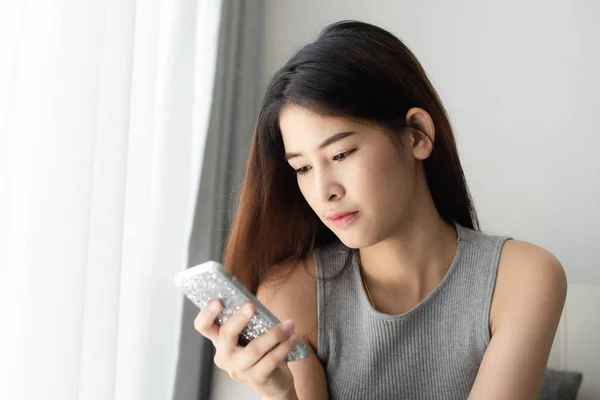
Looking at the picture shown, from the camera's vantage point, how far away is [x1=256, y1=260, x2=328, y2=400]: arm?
1189 mm

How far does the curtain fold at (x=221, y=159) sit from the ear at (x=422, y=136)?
28.9 inches

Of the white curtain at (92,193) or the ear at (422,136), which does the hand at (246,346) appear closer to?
the white curtain at (92,193)

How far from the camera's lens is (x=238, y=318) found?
83 centimetres

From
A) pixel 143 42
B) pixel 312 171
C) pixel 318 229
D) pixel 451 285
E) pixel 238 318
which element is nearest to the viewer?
pixel 238 318

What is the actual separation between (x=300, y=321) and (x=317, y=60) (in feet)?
1.58

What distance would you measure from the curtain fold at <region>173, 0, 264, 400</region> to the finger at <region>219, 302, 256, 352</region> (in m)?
0.80

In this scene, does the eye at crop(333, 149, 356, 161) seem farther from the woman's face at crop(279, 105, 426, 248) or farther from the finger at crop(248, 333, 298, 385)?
the finger at crop(248, 333, 298, 385)

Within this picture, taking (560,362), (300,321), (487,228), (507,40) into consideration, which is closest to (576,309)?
(560,362)

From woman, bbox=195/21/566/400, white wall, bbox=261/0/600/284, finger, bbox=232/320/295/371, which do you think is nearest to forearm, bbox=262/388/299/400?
woman, bbox=195/21/566/400

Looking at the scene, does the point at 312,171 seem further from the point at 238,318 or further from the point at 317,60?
the point at 238,318

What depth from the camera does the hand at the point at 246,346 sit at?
85cm

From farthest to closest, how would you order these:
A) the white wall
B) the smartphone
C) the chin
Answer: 1. the white wall
2. the chin
3. the smartphone

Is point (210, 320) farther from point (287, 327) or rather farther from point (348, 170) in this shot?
point (348, 170)

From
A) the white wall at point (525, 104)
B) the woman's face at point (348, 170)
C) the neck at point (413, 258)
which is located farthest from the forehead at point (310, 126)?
the white wall at point (525, 104)
